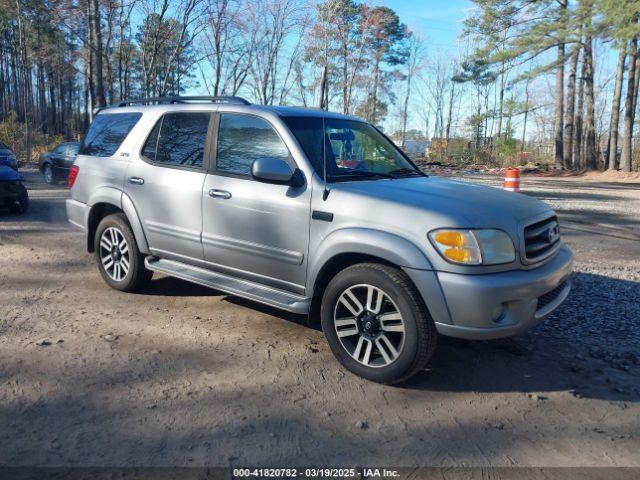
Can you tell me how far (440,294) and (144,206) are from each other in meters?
3.09

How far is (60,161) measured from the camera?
16.5 metres

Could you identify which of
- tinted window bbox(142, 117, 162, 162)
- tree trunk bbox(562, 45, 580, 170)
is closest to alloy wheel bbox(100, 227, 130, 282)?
tinted window bbox(142, 117, 162, 162)

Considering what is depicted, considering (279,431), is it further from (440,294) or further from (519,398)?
(519,398)

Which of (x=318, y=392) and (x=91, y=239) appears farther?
(x=91, y=239)

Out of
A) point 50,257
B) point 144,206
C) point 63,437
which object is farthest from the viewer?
point 50,257

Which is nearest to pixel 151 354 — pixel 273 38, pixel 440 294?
pixel 440 294

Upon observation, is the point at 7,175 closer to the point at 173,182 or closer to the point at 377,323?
the point at 173,182

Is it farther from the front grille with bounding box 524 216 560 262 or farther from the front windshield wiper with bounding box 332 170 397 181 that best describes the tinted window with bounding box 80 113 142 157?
the front grille with bounding box 524 216 560 262

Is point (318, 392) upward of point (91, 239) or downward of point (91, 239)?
downward

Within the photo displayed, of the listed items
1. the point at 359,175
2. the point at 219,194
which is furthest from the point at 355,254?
the point at 219,194

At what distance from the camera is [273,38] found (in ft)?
108

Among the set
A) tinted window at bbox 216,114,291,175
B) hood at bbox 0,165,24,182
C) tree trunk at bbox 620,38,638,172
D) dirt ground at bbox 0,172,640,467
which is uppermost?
tree trunk at bbox 620,38,638,172

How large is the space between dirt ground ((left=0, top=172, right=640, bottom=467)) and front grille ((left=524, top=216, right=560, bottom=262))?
2.85 feet

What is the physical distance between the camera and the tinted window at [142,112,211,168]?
4773 millimetres
